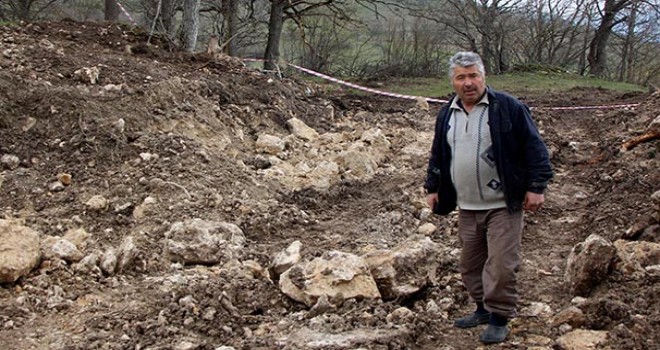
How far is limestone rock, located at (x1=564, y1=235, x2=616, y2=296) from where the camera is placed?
13.4ft

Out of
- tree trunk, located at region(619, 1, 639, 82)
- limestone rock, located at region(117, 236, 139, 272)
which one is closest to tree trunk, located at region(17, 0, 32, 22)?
limestone rock, located at region(117, 236, 139, 272)

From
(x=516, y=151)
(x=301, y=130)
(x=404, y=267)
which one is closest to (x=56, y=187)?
(x=404, y=267)

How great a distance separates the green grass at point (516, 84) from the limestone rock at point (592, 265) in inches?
455

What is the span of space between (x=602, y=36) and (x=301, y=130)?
1958 cm

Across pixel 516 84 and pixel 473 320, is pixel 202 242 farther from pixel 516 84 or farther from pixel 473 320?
pixel 516 84

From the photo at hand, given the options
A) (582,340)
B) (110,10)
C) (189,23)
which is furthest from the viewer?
(110,10)

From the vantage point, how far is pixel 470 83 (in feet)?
11.6

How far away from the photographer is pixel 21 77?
7.24 meters

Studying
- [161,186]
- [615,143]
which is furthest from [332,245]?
[615,143]

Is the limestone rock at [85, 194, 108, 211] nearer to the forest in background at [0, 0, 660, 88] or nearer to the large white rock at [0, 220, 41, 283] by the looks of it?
the large white rock at [0, 220, 41, 283]

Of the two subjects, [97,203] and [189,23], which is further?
[189,23]

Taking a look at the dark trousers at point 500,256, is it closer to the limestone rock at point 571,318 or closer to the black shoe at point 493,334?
the black shoe at point 493,334

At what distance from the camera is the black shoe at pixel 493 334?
3.60m

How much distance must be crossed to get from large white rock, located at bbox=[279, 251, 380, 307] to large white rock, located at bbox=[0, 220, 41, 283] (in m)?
1.57
